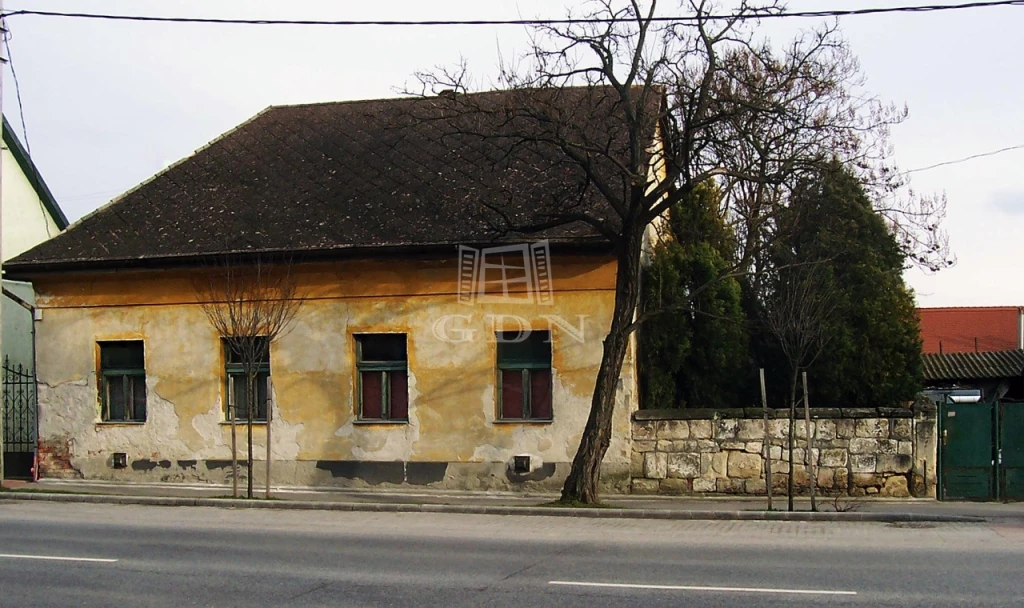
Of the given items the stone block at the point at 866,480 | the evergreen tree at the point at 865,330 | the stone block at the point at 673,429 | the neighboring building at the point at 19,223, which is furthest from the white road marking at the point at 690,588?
the neighboring building at the point at 19,223

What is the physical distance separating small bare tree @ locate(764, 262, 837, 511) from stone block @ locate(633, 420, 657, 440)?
7.46ft

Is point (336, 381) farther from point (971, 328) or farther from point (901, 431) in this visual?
point (971, 328)

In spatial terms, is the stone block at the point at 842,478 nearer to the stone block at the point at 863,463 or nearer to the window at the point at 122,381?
the stone block at the point at 863,463

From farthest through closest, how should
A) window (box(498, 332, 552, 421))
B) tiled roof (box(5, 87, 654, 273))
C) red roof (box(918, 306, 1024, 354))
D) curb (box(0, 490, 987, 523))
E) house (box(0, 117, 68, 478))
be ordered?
red roof (box(918, 306, 1024, 354)) → house (box(0, 117, 68, 478)) → tiled roof (box(5, 87, 654, 273)) → window (box(498, 332, 552, 421)) → curb (box(0, 490, 987, 523))

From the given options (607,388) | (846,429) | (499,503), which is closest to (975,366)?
(846,429)

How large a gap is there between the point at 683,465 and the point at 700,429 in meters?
0.65

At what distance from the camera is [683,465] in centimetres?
1716

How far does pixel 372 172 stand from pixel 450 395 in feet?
16.1

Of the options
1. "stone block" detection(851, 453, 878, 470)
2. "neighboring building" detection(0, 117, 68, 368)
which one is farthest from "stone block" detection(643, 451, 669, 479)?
"neighboring building" detection(0, 117, 68, 368)

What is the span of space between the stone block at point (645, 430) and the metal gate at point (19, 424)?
11436 mm

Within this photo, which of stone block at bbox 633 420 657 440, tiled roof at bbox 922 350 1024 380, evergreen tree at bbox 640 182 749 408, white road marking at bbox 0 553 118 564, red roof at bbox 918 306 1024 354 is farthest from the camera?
red roof at bbox 918 306 1024 354

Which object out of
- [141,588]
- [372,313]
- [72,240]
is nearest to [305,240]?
[372,313]

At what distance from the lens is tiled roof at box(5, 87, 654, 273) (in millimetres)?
17859

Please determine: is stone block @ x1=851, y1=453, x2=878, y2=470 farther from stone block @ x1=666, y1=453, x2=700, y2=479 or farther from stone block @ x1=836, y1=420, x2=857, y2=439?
stone block @ x1=666, y1=453, x2=700, y2=479
